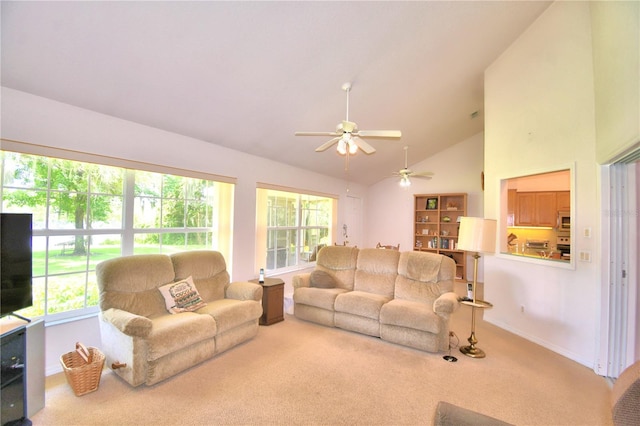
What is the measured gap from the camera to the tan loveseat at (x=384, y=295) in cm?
304

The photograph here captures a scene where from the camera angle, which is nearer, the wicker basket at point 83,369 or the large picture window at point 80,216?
the wicker basket at point 83,369

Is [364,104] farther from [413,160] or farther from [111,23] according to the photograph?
[413,160]

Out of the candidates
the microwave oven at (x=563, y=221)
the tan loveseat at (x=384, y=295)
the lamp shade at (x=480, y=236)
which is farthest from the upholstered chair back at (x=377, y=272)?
the microwave oven at (x=563, y=221)

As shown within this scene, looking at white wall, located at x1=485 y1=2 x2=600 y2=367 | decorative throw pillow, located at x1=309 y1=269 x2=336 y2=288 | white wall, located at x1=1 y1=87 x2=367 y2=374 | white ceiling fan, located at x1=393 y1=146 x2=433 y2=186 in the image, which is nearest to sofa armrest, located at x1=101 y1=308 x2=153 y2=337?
white wall, located at x1=1 y1=87 x2=367 y2=374

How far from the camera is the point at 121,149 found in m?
2.91

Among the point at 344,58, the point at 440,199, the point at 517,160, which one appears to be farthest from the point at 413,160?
the point at 344,58

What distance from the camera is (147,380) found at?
2.27 meters

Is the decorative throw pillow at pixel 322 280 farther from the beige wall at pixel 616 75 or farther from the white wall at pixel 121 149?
the beige wall at pixel 616 75

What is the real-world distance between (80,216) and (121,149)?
773 mm

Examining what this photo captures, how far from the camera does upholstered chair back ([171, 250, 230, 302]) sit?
10.5 feet

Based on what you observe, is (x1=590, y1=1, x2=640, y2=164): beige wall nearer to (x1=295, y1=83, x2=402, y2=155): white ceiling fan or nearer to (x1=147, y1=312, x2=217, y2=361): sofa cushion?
(x1=295, y1=83, x2=402, y2=155): white ceiling fan

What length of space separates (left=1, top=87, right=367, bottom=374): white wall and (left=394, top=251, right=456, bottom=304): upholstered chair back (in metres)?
2.32

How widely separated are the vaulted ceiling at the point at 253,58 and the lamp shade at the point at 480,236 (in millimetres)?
2017

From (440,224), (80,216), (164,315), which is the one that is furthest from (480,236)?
(440,224)
